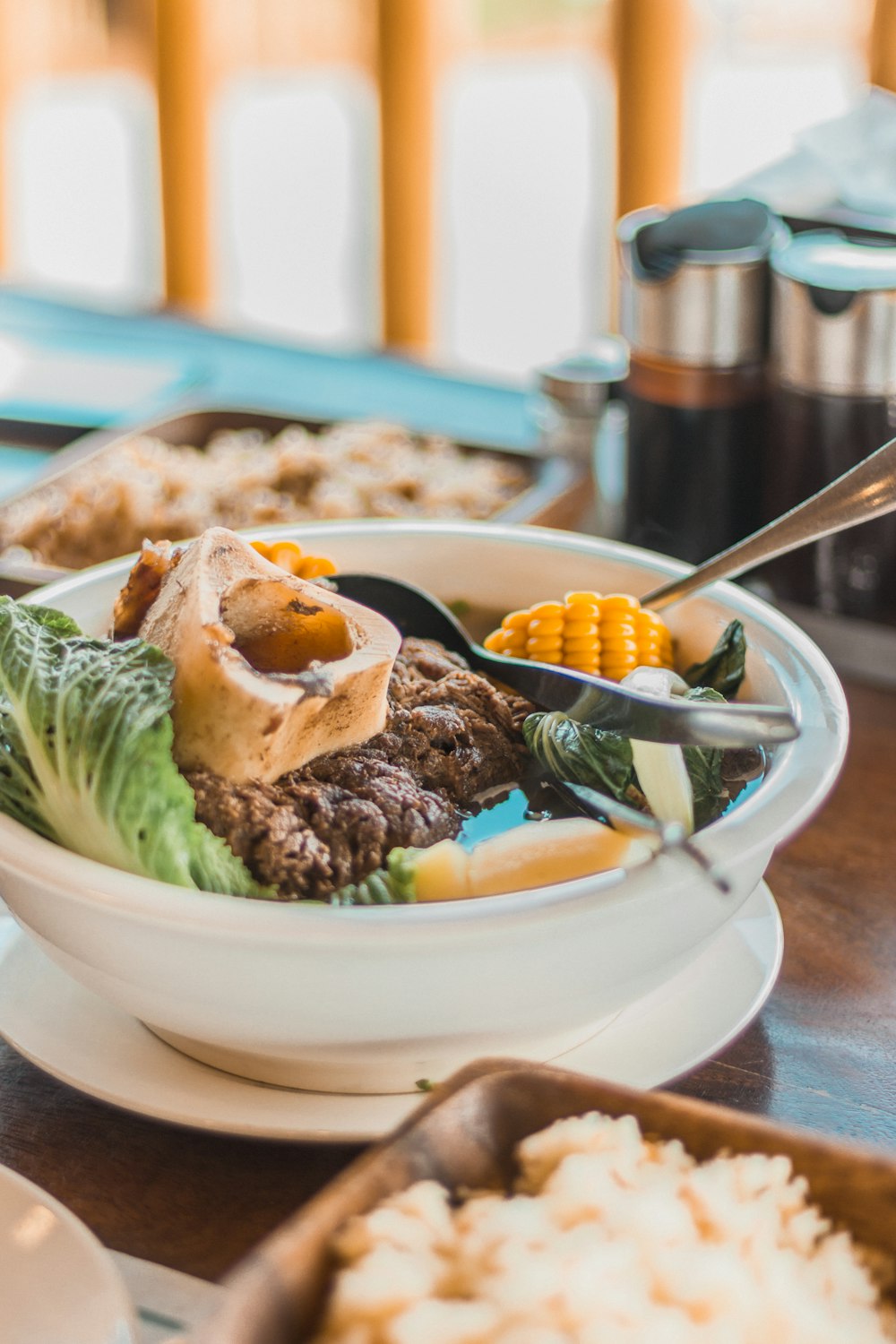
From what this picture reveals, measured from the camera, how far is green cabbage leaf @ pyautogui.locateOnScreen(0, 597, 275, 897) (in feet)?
2.22

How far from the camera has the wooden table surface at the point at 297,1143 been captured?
693 mm

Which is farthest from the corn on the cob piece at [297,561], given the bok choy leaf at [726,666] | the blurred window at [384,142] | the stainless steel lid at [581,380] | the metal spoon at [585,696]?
the blurred window at [384,142]

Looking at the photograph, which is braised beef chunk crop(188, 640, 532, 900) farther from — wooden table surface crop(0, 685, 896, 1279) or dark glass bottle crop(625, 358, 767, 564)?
dark glass bottle crop(625, 358, 767, 564)

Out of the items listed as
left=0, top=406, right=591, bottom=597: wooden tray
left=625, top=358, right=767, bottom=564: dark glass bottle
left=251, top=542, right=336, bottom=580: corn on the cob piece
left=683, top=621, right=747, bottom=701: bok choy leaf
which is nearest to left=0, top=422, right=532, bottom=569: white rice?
left=0, top=406, right=591, bottom=597: wooden tray

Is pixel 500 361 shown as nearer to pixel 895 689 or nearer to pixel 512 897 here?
pixel 895 689

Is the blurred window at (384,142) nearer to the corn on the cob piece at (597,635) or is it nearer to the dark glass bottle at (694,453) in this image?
the dark glass bottle at (694,453)

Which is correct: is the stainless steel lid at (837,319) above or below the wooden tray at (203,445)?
above

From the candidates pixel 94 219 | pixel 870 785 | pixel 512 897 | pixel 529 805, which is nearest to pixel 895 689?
pixel 870 785

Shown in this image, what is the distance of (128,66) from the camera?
4098 millimetres

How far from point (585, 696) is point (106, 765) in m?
0.31

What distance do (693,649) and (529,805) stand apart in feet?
0.68

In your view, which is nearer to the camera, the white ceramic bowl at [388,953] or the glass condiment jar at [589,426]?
the white ceramic bowl at [388,953]

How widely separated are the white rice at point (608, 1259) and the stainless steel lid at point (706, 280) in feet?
3.10

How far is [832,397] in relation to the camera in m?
1.25
